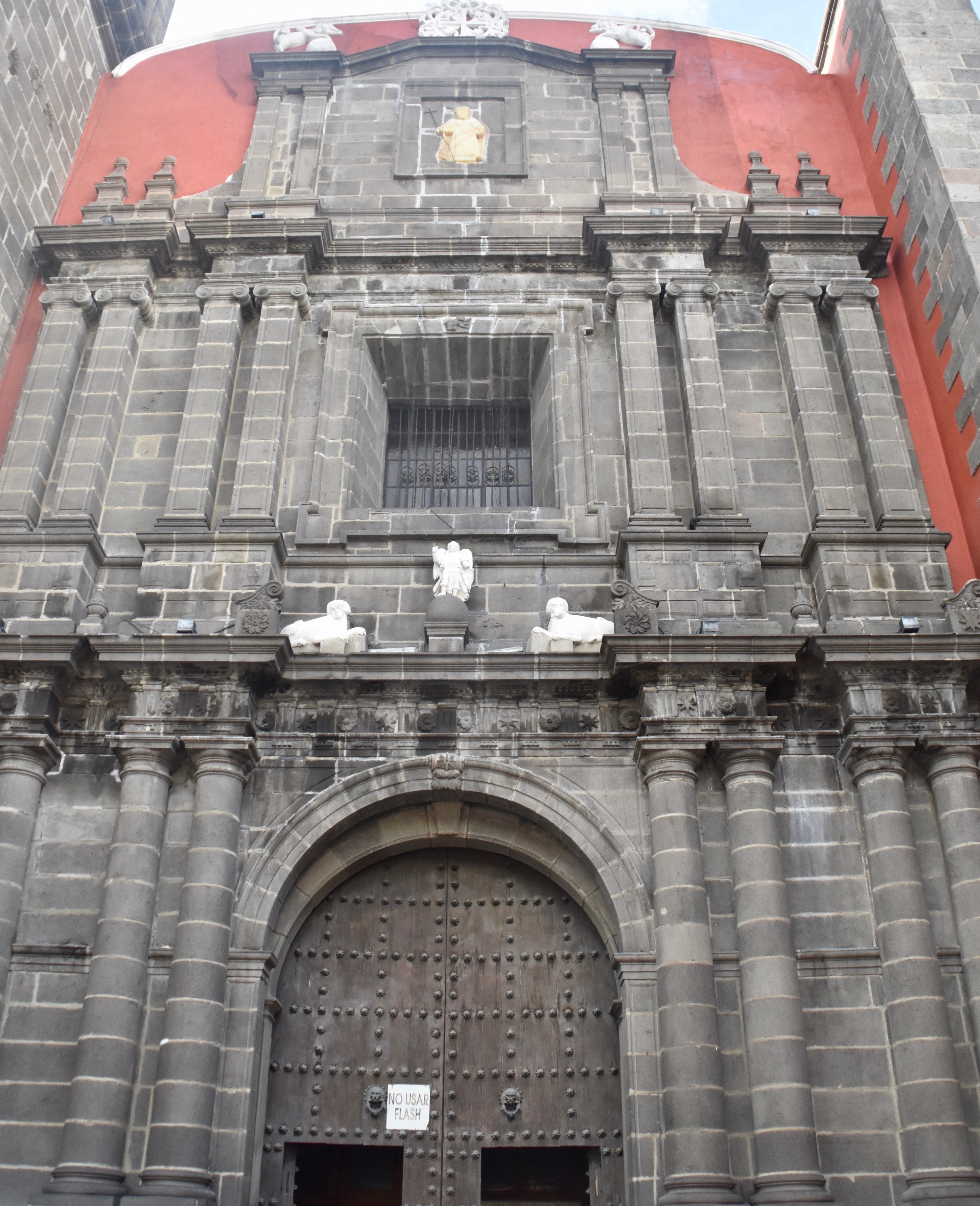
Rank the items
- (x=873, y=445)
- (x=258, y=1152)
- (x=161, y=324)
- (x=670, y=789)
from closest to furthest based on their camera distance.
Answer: (x=258, y=1152), (x=670, y=789), (x=873, y=445), (x=161, y=324)

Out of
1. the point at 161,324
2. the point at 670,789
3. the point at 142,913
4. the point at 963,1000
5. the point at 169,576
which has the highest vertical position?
the point at 161,324

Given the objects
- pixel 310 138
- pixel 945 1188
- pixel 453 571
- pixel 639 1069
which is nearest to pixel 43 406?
pixel 453 571

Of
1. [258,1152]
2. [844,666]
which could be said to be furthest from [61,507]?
[844,666]

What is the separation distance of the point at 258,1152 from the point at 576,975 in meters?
2.86

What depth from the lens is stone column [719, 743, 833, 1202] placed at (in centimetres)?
816

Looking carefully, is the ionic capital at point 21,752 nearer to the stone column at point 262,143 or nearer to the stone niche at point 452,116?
the stone column at point 262,143

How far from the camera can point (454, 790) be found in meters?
9.91

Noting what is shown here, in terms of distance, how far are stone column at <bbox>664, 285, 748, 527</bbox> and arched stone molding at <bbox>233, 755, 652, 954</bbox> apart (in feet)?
10.6

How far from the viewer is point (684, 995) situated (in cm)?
868

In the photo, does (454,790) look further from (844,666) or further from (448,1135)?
(844,666)

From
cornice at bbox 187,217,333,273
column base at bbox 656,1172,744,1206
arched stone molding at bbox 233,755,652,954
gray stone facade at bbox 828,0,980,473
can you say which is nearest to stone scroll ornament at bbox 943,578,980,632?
gray stone facade at bbox 828,0,980,473

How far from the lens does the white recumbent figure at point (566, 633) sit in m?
10.3

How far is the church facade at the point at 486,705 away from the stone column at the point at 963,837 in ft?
0.10

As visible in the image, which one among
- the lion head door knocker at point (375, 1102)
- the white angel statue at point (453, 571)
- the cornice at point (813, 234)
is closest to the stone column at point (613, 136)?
the cornice at point (813, 234)
